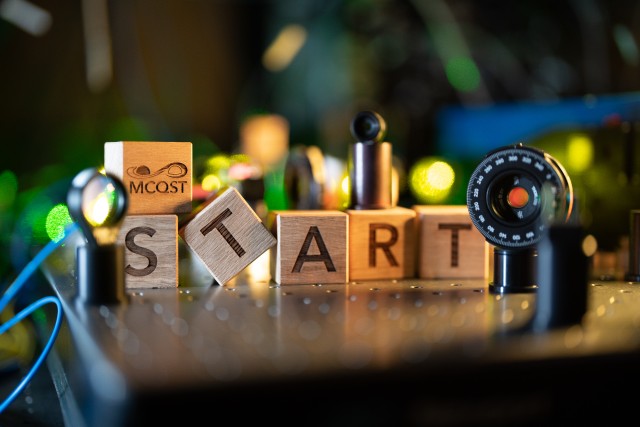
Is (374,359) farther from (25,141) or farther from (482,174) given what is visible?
(25,141)

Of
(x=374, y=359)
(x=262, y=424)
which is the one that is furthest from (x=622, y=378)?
(x=262, y=424)

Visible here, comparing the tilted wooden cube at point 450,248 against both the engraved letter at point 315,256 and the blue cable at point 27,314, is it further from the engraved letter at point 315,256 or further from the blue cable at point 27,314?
the blue cable at point 27,314

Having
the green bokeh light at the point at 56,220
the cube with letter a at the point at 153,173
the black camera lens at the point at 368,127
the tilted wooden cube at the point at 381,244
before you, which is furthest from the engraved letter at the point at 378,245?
the green bokeh light at the point at 56,220

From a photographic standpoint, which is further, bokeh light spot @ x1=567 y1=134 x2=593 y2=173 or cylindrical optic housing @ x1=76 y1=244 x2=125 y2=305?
bokeh light spot @ x1=567 y1=134 x2=593 y2=173

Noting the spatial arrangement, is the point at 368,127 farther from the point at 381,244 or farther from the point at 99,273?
the point at 99,273

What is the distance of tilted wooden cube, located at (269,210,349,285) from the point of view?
1.25 meters

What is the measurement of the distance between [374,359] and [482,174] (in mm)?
519

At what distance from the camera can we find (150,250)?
1.21 meters

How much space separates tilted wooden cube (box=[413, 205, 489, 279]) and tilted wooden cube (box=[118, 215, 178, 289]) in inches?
17.7

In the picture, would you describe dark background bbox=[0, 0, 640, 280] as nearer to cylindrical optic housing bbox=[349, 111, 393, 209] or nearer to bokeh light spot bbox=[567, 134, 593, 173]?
bokeh light spot bbox=[567, 134, 593, 173]

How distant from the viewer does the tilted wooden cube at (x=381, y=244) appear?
1304 millimetres

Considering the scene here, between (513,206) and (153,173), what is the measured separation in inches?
23.7

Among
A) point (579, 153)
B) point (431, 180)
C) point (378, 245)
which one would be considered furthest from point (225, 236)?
point (431, 180)

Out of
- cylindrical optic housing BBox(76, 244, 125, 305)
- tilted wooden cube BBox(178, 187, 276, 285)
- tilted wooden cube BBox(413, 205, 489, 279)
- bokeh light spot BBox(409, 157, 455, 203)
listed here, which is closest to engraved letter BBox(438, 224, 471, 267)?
tilted wooden cube BBox(413, 205, 489, 279)
